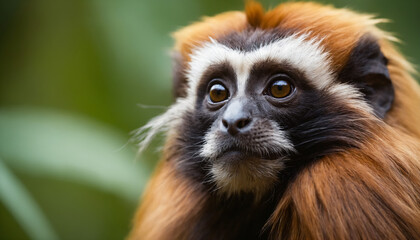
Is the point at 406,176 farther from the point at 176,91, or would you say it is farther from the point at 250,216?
the point at 176,91

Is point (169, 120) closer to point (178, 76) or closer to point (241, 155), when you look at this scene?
point (178, 76)

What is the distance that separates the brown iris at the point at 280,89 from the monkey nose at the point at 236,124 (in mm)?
195

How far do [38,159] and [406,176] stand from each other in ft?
6.63

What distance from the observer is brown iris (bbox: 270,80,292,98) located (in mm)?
2100

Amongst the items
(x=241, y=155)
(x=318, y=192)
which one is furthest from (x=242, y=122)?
(x=318, y=192)

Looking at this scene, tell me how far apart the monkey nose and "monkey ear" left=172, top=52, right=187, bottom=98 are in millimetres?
609

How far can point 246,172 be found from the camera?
6.71ft

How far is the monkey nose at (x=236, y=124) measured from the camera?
197cm

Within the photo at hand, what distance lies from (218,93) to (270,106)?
0.94ft

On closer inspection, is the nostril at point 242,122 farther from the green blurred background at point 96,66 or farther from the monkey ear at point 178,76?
the green blurred background at point 96,66

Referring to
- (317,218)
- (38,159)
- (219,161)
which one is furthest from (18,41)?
(317,218)

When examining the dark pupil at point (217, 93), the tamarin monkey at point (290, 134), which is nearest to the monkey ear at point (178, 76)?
the tamarin monkey at point (290, 134)

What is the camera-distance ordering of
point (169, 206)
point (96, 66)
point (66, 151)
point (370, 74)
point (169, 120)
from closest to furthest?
point (370, 74)
point (169, 206)
point (169, 120)
point (66, 151)
point (96, 66)

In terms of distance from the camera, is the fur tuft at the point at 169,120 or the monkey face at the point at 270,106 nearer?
the monkey face at the point at 270,106
